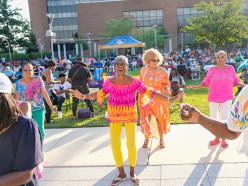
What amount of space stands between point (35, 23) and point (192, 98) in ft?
218

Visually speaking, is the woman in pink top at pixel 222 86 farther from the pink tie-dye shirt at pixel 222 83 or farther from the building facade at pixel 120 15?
the building facade at pixel 120 15

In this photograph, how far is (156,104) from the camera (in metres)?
6.13

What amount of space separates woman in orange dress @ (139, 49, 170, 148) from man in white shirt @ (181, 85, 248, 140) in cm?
357

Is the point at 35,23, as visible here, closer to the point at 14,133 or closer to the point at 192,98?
the point at 192,98

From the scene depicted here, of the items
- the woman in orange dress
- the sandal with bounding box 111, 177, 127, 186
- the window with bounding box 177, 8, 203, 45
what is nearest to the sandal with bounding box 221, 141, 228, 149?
the woman in orange dress

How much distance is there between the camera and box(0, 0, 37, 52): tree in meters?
67.3

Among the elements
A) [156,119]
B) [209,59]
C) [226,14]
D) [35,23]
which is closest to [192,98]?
[156,119]

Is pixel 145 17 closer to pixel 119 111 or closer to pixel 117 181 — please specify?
pixel 119 111

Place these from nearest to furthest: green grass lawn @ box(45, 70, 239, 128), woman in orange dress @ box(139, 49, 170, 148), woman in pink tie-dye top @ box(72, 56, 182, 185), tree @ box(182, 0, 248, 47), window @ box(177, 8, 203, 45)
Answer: woman in pink tie-dye top @ box(72, 56, 182, 185)
woman in orange dress @ box(139, 49, 170, 148)
green grass lawn @ box(45, 70, 239, 128)
tree @ box(182, 0, 248, 47)
window @ box(177, 8, 203, 45)

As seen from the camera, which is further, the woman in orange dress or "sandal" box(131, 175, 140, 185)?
the woman in orange dress

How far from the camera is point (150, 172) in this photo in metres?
5.08

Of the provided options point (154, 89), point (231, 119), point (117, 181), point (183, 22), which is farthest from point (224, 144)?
point (183, 22)

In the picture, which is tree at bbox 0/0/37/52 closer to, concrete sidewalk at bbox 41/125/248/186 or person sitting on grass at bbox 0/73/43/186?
concrete sidewalk at bbox 41/125/248/186

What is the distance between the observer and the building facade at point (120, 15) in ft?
220
